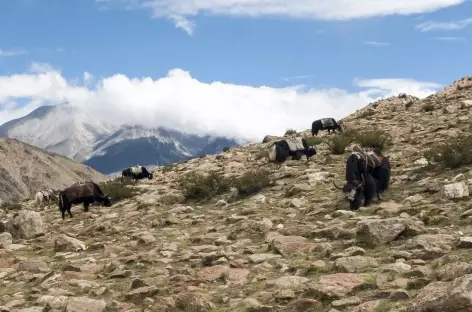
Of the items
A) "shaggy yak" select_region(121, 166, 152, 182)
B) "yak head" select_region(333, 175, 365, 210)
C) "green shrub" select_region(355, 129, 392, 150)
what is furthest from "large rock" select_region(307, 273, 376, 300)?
"shaggy yak" select_region(121, 166, 152, 182)

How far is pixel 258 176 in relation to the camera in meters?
12.5

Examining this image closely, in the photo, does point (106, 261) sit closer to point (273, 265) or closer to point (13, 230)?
point (273, 265)

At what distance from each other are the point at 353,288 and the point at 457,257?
3.60 feet

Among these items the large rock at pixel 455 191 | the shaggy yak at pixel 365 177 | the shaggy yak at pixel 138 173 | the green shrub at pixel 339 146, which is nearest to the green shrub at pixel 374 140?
the green shrub at pixel 339 146

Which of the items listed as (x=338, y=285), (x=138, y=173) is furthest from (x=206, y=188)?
(x=338, y=285)

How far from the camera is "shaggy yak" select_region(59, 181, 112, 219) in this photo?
1334 centimetres

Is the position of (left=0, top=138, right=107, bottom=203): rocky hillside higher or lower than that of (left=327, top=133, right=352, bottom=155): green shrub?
higher

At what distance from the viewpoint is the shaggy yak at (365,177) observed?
344 inches

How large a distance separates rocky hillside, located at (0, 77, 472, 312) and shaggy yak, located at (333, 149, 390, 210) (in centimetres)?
20

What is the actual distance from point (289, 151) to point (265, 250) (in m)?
9.07

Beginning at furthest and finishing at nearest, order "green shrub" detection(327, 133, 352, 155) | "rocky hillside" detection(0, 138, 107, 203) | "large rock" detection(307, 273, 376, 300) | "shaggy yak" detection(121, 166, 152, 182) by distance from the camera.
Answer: "rocky hillside" detection(0, 138, 107, 203)
"shaggy yak" detection(121, 166, 152, 182)
"green shrub" detection(327, 133, 352, 155)
"large rock" detection(307, 273, 376, 300)

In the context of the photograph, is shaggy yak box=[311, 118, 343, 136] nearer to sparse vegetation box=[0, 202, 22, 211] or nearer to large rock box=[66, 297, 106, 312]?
sparse vegetation box=[0, 202, 22, 211]

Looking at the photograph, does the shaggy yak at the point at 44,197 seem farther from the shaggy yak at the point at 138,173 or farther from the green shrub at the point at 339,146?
the green shrub at the point at 339,146

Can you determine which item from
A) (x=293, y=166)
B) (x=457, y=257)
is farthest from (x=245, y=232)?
(x=293, y=166)
